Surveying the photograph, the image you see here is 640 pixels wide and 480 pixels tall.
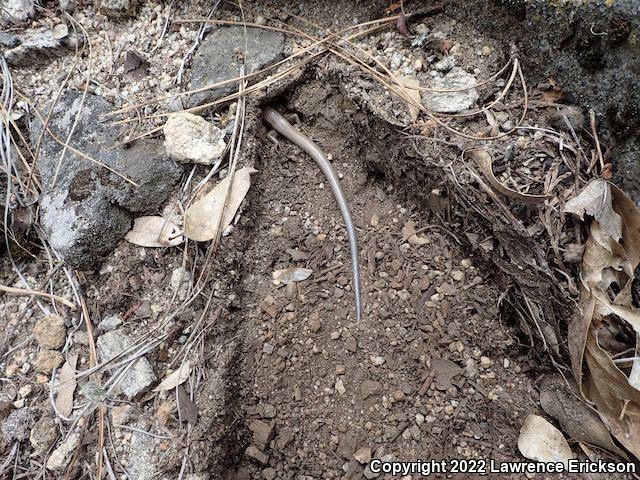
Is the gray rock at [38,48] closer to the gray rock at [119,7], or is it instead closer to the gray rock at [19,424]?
the gray rock at [119,7]

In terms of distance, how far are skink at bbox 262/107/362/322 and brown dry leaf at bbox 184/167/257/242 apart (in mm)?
342

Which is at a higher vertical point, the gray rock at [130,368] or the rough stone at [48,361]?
the gray rock at [130,368]

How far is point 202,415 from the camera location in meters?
2.15

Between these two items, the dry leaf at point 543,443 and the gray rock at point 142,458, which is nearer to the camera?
the dry leaf at point 543,443

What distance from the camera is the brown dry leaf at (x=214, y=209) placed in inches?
91.3

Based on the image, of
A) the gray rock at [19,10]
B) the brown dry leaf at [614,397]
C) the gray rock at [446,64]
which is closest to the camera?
the brown dry leaf at [614,397]

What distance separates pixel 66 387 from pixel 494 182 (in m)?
2.18

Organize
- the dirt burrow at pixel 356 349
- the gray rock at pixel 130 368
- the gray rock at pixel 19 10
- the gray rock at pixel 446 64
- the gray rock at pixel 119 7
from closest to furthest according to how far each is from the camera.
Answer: the dirt burrow at pixel 356 349 → the gray rock at pixel 130 368 → the gray rock at pixel 446 64 → the gray rock at pixel 119 7 → the gray rock at pixel 19 10

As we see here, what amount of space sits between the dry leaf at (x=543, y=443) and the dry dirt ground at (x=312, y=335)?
0.06 m

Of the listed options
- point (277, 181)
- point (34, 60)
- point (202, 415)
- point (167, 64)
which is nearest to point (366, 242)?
point (277, 181)

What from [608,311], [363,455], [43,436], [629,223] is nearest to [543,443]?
[608,311]

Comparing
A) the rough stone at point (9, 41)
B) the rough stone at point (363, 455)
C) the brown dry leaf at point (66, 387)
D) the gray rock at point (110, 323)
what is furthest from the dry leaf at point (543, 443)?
the rough stone at point (9, 41)

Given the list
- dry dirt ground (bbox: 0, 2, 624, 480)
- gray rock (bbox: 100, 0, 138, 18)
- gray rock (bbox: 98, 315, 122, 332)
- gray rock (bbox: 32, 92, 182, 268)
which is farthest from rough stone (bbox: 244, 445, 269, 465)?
gray rock (bbox: 100, 0, 138, 18)

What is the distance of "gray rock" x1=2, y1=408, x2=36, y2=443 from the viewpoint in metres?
2.24
